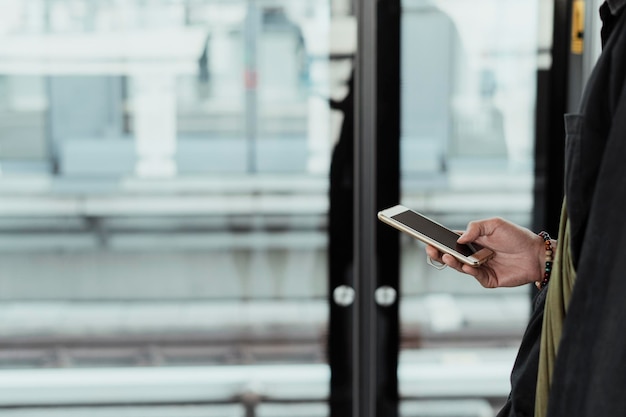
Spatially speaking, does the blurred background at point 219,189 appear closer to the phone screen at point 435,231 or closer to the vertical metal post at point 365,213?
the vertical metal post at point 365,213

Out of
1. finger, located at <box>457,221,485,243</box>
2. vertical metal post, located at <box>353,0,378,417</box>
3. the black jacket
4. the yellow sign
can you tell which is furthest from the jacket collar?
the yellow sign

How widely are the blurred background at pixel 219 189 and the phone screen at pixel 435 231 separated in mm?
1217

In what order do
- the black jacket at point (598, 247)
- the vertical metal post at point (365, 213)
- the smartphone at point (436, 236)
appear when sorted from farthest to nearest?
the vertical metal post at point (365, 213) → the smartphone at point (436, 236) → the black jacket at point (598, 247)

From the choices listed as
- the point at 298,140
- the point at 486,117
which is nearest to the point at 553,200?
the point at 486,117

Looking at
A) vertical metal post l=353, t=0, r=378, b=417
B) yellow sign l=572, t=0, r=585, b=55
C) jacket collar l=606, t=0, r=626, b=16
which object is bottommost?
vertical metal post l=353, t=0, r=378, b=417

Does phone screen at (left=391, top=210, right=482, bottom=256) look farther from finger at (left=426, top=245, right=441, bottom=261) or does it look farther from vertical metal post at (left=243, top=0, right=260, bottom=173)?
vertical metal post at (left=243, top=0, right=260, bottom=173)

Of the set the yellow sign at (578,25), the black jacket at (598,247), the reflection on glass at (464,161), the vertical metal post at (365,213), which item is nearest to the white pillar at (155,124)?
the vertical metal post at (365,213)

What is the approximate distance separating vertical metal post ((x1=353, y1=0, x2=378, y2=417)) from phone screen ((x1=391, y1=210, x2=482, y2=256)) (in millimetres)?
1179

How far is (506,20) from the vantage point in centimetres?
263

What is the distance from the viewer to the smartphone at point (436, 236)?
1.29m

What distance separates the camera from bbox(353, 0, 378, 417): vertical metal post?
101 inches

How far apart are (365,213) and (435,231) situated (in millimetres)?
1267

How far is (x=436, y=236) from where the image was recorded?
1.33 m

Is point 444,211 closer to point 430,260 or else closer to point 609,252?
point 430,260
